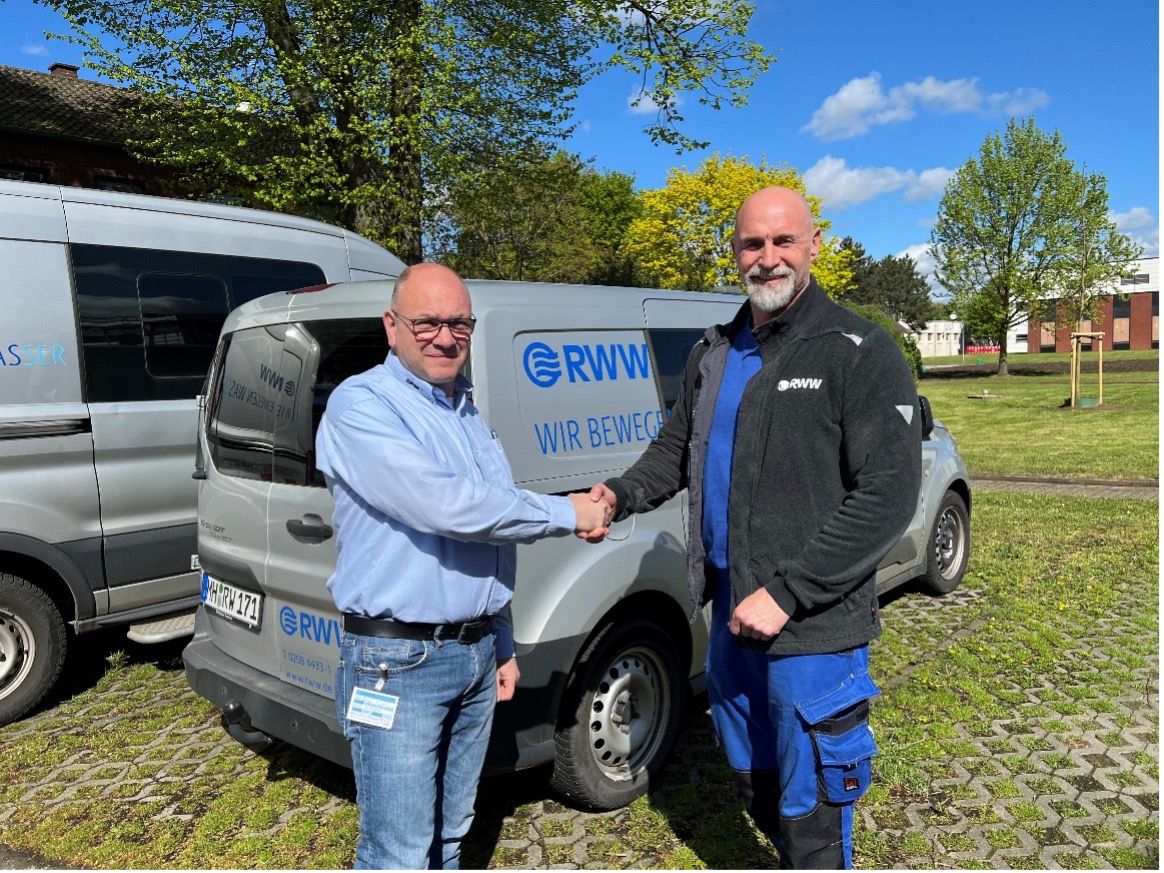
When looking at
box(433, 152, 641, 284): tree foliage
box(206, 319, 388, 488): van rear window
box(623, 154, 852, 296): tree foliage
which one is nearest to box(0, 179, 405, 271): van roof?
box(206, 319, 388, 488): van rear window

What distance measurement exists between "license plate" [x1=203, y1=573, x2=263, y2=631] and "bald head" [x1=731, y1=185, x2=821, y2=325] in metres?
2.12

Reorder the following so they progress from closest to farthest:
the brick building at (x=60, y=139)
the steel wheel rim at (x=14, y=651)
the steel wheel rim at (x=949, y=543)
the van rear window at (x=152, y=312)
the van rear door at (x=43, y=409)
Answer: the van rear door at (x=43, y=409) → the steel wheel rim at (x=14, y=651) → the van rear window at (x=152, y=312) → the steel wheel rim at (x=949, y=543) → the brick building at (x=60, y=139)

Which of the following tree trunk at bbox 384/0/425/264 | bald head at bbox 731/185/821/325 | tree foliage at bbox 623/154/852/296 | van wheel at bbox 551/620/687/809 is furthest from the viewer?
tree foliage at bbox 623/154/852/296

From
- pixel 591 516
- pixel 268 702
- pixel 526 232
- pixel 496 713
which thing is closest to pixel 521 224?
pixel 526 232

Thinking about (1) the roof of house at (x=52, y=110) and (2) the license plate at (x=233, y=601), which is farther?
(1) the roof of house at (x=52, y=110)

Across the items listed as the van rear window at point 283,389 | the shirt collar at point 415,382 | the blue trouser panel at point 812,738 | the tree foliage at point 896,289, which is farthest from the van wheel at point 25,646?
the tree foliage at point 896,289

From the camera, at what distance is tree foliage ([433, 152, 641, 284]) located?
15422mm

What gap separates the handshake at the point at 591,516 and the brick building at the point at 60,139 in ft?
72.2

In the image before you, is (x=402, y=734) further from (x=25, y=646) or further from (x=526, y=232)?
(x=526, y=232)

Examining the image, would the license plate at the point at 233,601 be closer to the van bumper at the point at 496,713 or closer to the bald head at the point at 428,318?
the van bumper at the point at 496,713

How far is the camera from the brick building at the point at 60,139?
21.3 m

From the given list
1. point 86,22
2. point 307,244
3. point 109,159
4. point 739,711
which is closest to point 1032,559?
point 739,711

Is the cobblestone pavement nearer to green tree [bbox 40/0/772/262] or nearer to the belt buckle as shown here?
the belt buckle

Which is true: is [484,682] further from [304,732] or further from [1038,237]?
[1038,237]
